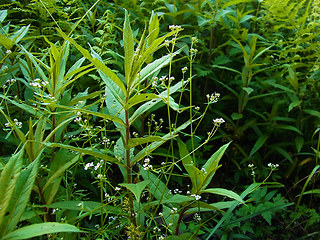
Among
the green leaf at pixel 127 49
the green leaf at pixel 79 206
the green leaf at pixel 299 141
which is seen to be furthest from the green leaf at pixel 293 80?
the green leaf at pixel 79 206

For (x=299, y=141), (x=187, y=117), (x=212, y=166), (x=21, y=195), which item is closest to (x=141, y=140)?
(x=212, y=166)

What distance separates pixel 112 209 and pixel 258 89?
2.05 m

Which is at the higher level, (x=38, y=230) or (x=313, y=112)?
(x=38, y=230)

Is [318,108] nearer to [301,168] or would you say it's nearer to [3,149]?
[301,168]

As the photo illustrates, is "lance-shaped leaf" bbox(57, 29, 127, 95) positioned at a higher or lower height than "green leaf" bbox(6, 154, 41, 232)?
higher

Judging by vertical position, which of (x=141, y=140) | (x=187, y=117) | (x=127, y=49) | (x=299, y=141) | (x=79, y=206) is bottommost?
(x=299, y=141)

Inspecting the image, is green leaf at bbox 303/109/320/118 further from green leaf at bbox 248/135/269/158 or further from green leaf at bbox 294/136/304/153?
green leaf at bbox 248/135/269/158

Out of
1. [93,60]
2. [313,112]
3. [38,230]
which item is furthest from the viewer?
→ [313,112]

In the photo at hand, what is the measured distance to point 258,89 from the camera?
10.2ft

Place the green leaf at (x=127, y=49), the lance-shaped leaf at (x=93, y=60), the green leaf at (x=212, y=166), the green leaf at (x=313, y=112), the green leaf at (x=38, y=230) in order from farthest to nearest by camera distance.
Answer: the green leaf at (x=313, y=112), the green leaf at (x=212, y=166), the green leaf at (x=127, y=49), the lance-shaped leaf at (x=93, y=60), the green leaf at (x=38, y=230)

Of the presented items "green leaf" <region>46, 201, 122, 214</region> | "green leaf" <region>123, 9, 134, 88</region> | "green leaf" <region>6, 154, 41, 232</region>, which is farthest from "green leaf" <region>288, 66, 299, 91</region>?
"green leaf" <region>6, 154, 41, 232</region>

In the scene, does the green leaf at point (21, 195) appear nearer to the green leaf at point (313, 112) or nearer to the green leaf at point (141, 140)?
the green leaf at point (141, 140)

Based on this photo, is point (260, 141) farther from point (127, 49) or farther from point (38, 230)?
point (38, 230)

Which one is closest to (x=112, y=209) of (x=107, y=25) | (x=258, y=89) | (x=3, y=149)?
(x=3, y=149)
